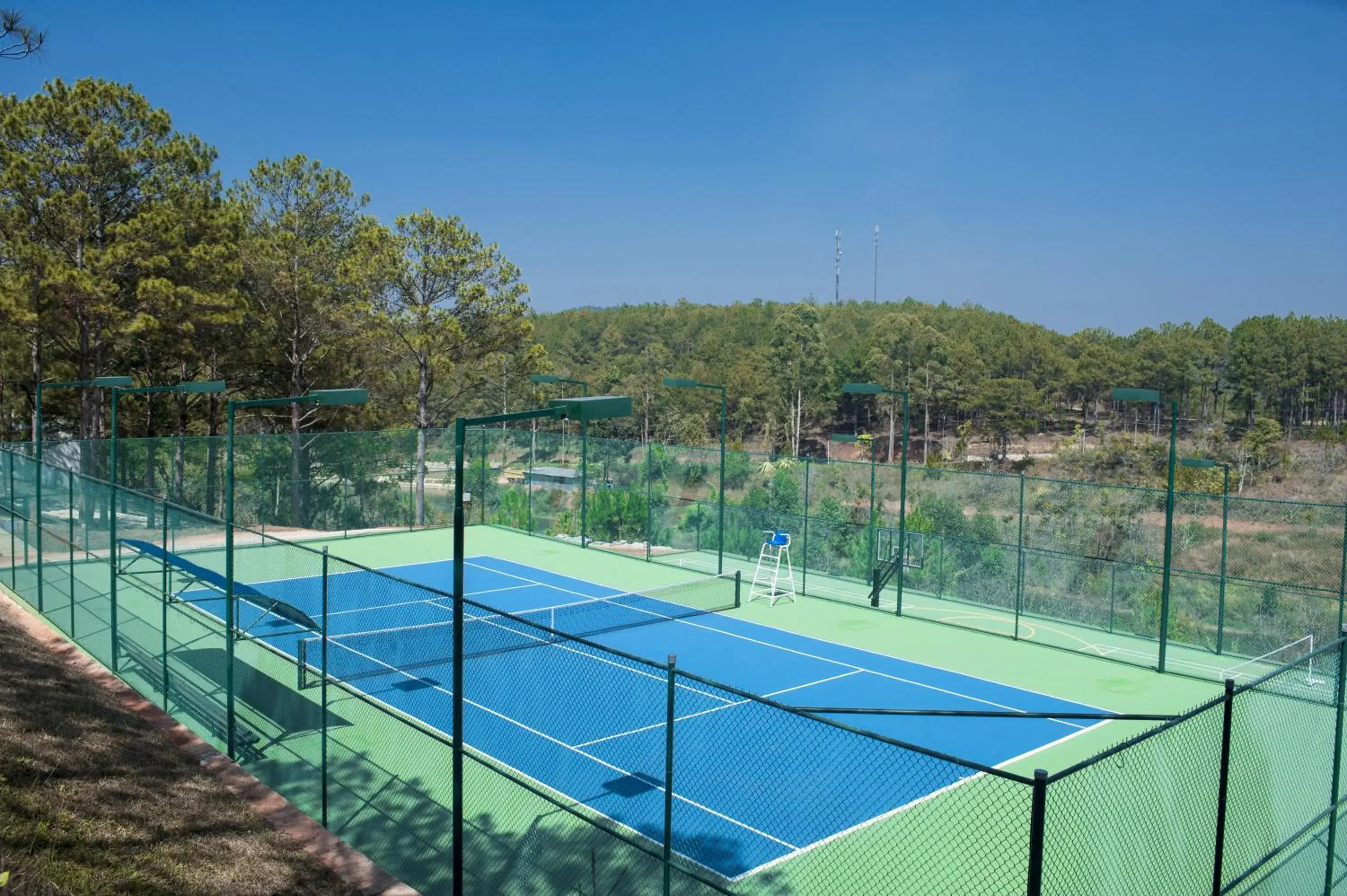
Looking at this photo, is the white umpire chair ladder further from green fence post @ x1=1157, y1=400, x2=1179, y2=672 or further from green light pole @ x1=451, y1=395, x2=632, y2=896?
green light pole @ x1=451, y1=395, x2=632, y2=896

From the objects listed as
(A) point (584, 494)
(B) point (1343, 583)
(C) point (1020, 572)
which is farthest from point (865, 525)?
(B) point (1343, 583)

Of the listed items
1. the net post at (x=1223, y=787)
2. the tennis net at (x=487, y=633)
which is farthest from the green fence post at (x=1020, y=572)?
the net post at (x=1223, y=787)

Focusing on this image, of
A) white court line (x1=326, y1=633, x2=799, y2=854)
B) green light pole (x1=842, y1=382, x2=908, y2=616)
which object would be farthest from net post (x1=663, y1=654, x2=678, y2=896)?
green light pole (x1=842, y1=382, x2=908, y2=616)

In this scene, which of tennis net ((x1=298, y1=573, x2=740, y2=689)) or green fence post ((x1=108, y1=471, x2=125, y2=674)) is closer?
green fence post ((x1=108, y1=471, x2=125, y2=674))

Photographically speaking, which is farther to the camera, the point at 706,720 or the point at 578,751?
the point at 706,720

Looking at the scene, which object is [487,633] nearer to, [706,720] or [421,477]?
[706,720]

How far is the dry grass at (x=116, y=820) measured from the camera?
7695mm

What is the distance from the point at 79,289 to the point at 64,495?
34.3 ft

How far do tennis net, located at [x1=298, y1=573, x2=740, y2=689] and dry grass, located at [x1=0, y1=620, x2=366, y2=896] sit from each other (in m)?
1.89

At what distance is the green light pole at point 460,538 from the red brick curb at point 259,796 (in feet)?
3.84

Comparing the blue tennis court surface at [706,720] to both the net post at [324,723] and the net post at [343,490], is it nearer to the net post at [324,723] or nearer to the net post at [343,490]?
the net post at [324,723]

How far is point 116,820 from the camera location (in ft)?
28.6

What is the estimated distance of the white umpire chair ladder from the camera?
22656 millimetres

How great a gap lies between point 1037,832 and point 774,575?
1978 centimetres
